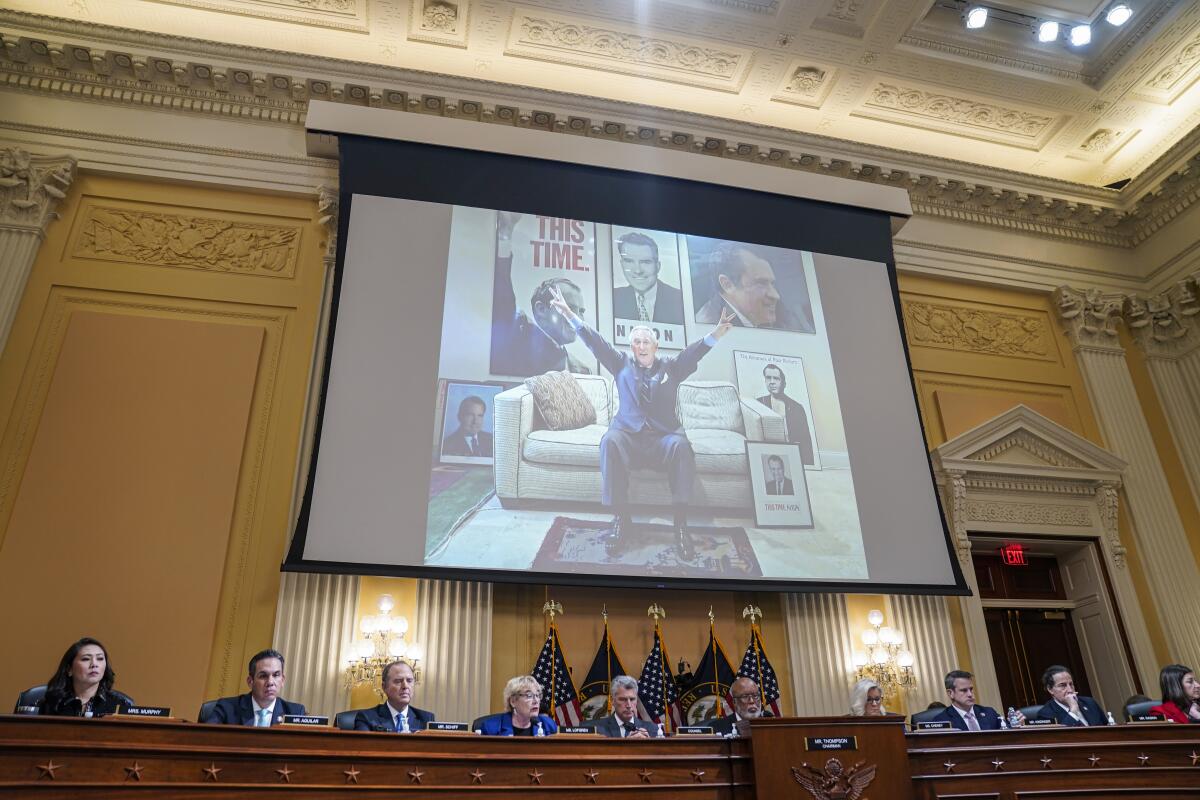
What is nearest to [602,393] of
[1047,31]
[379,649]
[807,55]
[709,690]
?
[709,690]

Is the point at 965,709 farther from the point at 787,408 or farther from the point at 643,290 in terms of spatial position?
the point at 643,290

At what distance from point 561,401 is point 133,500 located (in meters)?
2.94

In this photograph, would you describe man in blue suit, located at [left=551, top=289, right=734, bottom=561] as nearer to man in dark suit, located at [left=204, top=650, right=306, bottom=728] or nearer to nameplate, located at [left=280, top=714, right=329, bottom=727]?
man in dark suit, located at [left=204, top=650, right=306, bottom=728]

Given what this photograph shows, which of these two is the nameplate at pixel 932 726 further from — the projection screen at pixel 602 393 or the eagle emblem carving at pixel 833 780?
the projection screen at pixel 602 393

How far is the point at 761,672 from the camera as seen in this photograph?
6086 millimetres

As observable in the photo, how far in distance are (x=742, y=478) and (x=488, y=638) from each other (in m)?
2.14

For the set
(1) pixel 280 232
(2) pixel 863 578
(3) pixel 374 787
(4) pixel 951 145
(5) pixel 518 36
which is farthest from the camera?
(4) pixel 951 145

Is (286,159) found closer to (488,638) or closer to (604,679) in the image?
(488,638)

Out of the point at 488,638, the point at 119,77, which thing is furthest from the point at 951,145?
the point at 119,77

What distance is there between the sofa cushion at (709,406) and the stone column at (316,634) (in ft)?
8.65

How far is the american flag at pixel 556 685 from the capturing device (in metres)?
5.62

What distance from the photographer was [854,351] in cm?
720

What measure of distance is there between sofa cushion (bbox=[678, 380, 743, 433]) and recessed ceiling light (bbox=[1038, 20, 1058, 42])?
4.36 meters

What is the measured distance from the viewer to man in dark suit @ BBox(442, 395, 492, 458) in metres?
5.95
